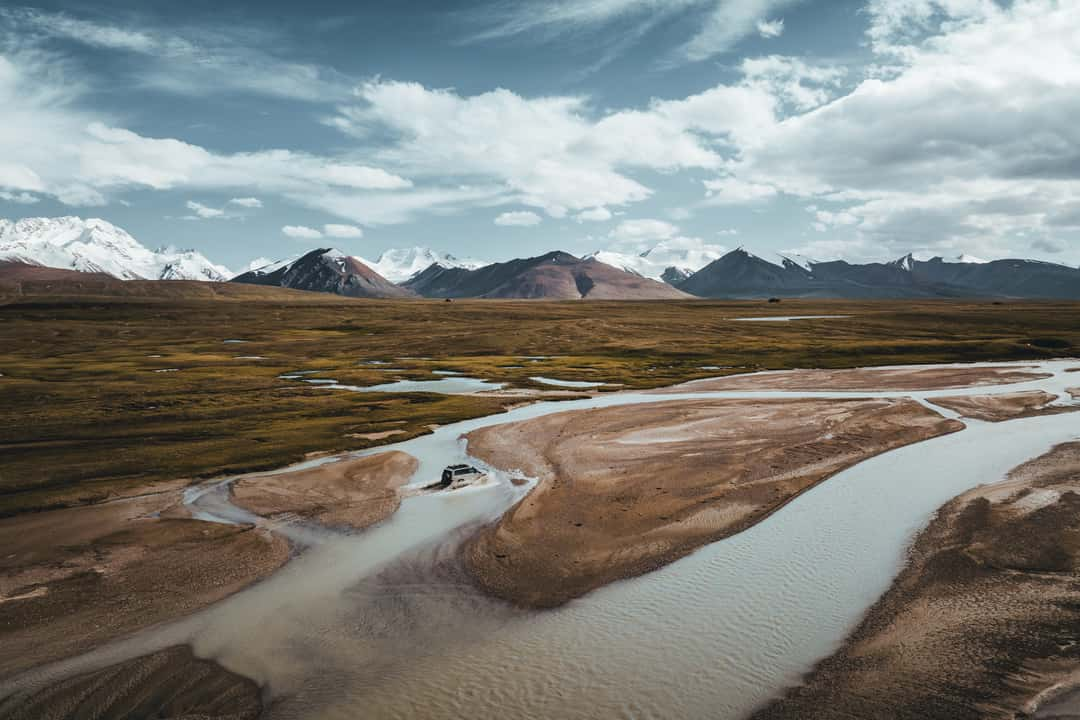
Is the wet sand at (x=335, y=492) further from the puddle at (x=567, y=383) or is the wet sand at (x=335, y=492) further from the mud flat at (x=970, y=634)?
the puddle at (x=567, y=383)

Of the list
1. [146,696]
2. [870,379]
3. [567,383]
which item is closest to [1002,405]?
[870,379]

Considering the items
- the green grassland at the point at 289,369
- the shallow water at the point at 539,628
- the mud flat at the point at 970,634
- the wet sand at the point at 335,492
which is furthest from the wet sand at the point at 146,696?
the green grassland at the point at 289,369

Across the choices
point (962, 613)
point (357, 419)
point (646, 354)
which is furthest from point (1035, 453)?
point (646, 354)

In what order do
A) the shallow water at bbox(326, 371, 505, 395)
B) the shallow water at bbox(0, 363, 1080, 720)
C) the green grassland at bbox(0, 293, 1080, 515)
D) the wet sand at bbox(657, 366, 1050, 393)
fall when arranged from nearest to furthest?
the shallow water at bbox(0, 363, 1080, 720), the green grassland at bbox(0, 293, 1080, 515), the wet sand at bbox(657, 366, 1050, 393), the shallow water at bbox(326, 371, 505, 395)

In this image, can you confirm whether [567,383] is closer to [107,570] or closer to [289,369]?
[289,369]

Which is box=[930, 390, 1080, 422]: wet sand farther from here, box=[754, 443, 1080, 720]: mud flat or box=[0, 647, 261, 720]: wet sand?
box=[0, 647, 261, 720]: wet sand

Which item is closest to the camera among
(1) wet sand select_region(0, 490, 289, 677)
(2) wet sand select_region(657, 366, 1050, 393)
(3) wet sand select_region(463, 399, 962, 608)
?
(1) wet sand select_region(0, 490, 289, 677)

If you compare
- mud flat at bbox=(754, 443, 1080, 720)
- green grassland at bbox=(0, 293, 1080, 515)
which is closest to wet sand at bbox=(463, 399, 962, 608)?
mud flat at bbox=(754, 443, 1080, 720)
